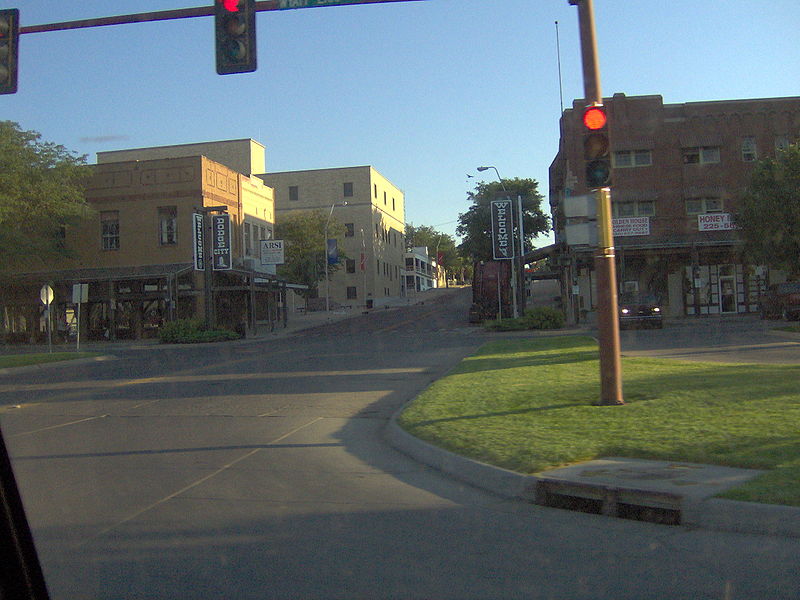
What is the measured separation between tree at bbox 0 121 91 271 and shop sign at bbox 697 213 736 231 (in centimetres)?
3464

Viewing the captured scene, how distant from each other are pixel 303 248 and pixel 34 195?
102 feet

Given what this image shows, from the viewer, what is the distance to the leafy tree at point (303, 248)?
66.6 m

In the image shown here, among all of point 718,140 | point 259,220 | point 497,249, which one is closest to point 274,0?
point 497,249

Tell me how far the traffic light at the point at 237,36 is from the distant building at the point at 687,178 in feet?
116

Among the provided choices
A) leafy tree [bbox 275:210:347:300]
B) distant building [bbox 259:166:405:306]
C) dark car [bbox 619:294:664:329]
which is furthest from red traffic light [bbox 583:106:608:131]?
distant building [bbox 259:166:405:306]

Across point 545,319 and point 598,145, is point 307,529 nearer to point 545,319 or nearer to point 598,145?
point 598,145

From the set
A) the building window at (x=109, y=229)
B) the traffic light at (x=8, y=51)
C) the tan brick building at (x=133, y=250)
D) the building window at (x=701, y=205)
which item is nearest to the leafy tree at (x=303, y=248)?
the tan brick building at (x=133, y=250)

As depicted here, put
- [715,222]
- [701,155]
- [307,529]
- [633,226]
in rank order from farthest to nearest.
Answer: [701,155]
[633,226]
[715,222]
[307,529]

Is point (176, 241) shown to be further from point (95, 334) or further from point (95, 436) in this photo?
point (95, 436)

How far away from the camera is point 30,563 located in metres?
3.06

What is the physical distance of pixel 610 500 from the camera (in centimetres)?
639

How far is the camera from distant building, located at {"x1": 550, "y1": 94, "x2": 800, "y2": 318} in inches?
1720

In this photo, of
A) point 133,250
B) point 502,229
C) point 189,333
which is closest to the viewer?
point 502,229

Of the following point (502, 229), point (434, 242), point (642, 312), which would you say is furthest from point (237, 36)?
point (434, 242)
